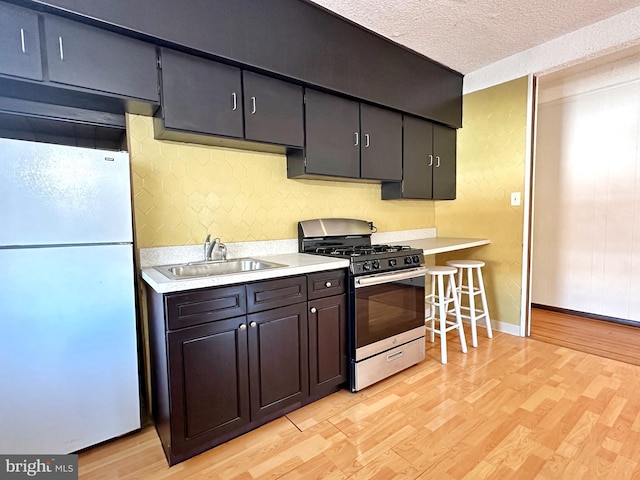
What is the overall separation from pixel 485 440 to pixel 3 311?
7.73 feet

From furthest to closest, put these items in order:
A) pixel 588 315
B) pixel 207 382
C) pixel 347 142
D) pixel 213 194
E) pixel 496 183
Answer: pixel 588 315 < pixel 496 183 < pixel 347 142 < pixel 213 194 < pixel 207 382

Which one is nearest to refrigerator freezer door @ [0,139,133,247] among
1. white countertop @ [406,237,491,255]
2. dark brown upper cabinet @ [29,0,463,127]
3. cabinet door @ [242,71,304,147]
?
dark brown upper cabinet @ [29,0,463,127]

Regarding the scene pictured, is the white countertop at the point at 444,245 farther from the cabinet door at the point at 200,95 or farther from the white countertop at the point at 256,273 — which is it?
the cabinet door at the point at 200,95

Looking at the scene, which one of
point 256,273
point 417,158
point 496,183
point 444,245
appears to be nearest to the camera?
point 256,273

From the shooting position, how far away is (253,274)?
1657mm

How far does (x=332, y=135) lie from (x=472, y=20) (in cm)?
134

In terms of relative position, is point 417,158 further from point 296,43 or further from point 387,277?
point 296,43

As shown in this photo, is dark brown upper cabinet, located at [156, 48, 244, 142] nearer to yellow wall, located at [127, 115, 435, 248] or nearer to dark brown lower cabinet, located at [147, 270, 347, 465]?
yellow wall, located at [127, 115, 435, 248]

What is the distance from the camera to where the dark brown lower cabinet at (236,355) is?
1500 mm

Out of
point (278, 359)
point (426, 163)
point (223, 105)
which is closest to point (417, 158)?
point (426, 163)

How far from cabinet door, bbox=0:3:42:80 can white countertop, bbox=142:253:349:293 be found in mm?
994

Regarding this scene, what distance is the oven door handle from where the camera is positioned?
6.79 feet

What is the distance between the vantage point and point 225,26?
174cm

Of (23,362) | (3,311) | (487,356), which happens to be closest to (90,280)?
(3,311)
